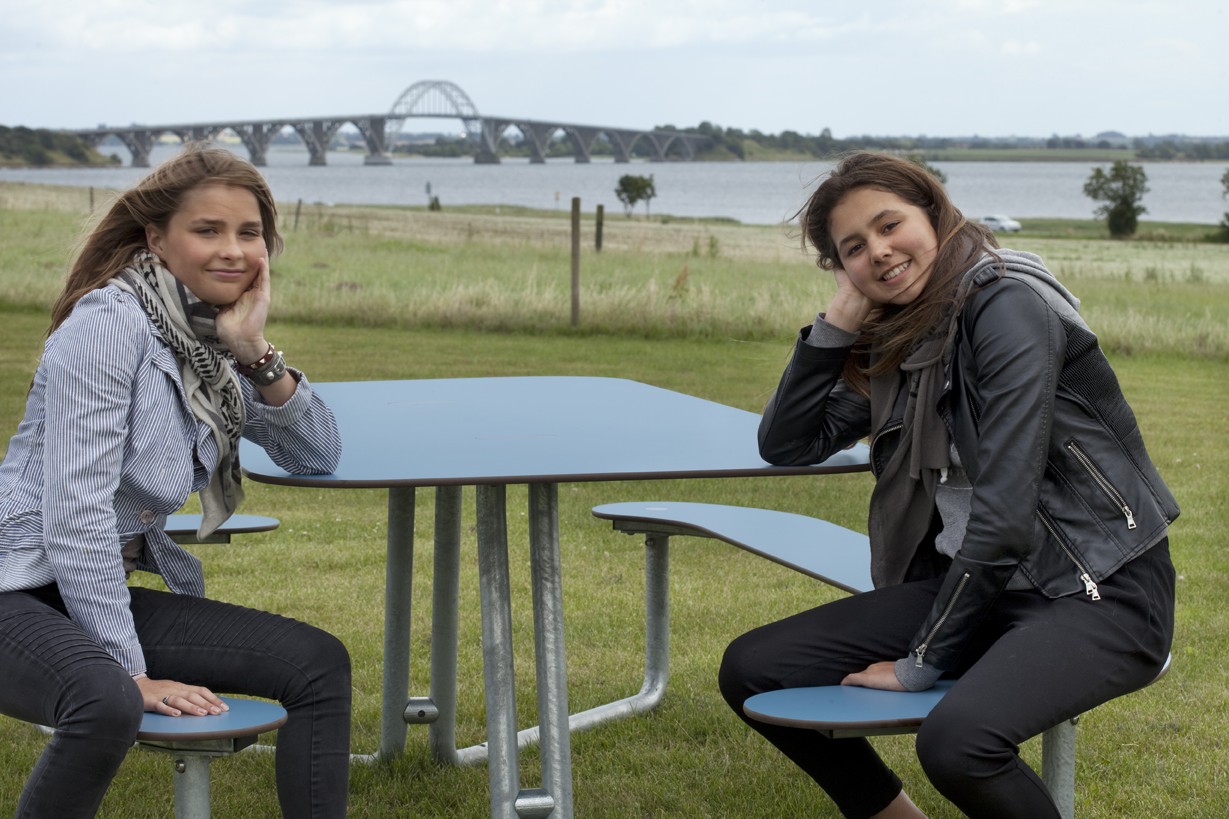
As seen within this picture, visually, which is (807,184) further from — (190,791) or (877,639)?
(190,791)

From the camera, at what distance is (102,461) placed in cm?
237

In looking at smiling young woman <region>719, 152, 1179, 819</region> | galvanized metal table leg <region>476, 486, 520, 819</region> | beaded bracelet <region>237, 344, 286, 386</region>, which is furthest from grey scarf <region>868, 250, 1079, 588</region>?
beaded bracelet <region>237, 344, 286, 386</region>

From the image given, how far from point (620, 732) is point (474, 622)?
1169mm

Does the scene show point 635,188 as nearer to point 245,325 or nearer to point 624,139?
point 624,139

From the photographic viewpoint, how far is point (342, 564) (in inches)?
220

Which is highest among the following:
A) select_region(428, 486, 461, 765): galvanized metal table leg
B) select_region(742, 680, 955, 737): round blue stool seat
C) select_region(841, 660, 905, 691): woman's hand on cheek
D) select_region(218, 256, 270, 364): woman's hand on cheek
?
select_region(218, 256, 270, 364): woman's hand on cheek

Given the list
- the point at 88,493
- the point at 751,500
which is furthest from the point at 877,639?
the point at 751,500

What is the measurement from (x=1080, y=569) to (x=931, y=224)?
0.74m

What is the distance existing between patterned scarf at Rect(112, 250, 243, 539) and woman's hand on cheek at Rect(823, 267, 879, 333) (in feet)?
3.81

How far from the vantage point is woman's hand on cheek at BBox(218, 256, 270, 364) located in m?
2.61

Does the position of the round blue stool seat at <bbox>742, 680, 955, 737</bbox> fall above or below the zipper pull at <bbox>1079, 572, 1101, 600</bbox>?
below

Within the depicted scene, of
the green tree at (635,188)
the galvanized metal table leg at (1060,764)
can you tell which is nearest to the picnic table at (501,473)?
the galvanized metal table leg at (1060,764)

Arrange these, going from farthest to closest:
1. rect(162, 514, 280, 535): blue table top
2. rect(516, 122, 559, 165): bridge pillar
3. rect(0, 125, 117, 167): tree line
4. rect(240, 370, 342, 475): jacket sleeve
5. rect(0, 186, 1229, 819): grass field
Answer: rect(516, 122, 559, 165): bridge pillar < rect(0, 125, 117, 167): tree line < rect(0, 186, 1229, 819): grass field < rect(162, 514, 280, 535): blue table top < rect(240, 370, 342, 475): jacket sleeve

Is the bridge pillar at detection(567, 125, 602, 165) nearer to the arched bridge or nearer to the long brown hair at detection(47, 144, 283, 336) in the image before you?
the arched bridge
